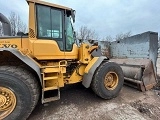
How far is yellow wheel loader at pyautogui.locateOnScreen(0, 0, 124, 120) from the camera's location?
2553 mm

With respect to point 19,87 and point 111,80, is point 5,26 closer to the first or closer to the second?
point 19,87

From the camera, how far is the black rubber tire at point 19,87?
2484mm

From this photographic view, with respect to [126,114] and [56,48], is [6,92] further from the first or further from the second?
[126,114]

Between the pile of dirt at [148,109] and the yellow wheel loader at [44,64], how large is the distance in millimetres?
586

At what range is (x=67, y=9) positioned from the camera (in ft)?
10.9

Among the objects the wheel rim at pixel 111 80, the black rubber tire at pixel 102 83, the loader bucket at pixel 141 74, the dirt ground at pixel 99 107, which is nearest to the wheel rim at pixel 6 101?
the dirt ground at pixel 99 107

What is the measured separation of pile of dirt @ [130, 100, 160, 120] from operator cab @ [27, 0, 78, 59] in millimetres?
2052

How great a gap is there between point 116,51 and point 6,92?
499cm

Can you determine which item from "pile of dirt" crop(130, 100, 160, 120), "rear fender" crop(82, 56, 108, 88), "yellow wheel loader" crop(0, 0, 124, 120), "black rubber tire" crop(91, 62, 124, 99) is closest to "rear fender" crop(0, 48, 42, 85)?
"yellow wheel loader" crop(0, 0, 124, 120)

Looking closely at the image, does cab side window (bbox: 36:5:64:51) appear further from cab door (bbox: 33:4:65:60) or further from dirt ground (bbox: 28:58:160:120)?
dirt ground (bbox: 28:58:160:120)

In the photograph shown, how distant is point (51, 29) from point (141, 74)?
2.97 meters

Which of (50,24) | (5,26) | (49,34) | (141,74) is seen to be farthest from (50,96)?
(141,74)

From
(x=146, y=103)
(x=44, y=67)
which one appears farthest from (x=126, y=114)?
(x=44, y=67)

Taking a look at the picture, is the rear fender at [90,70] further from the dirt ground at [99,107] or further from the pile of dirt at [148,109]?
the pile of dirt at [148,109]
